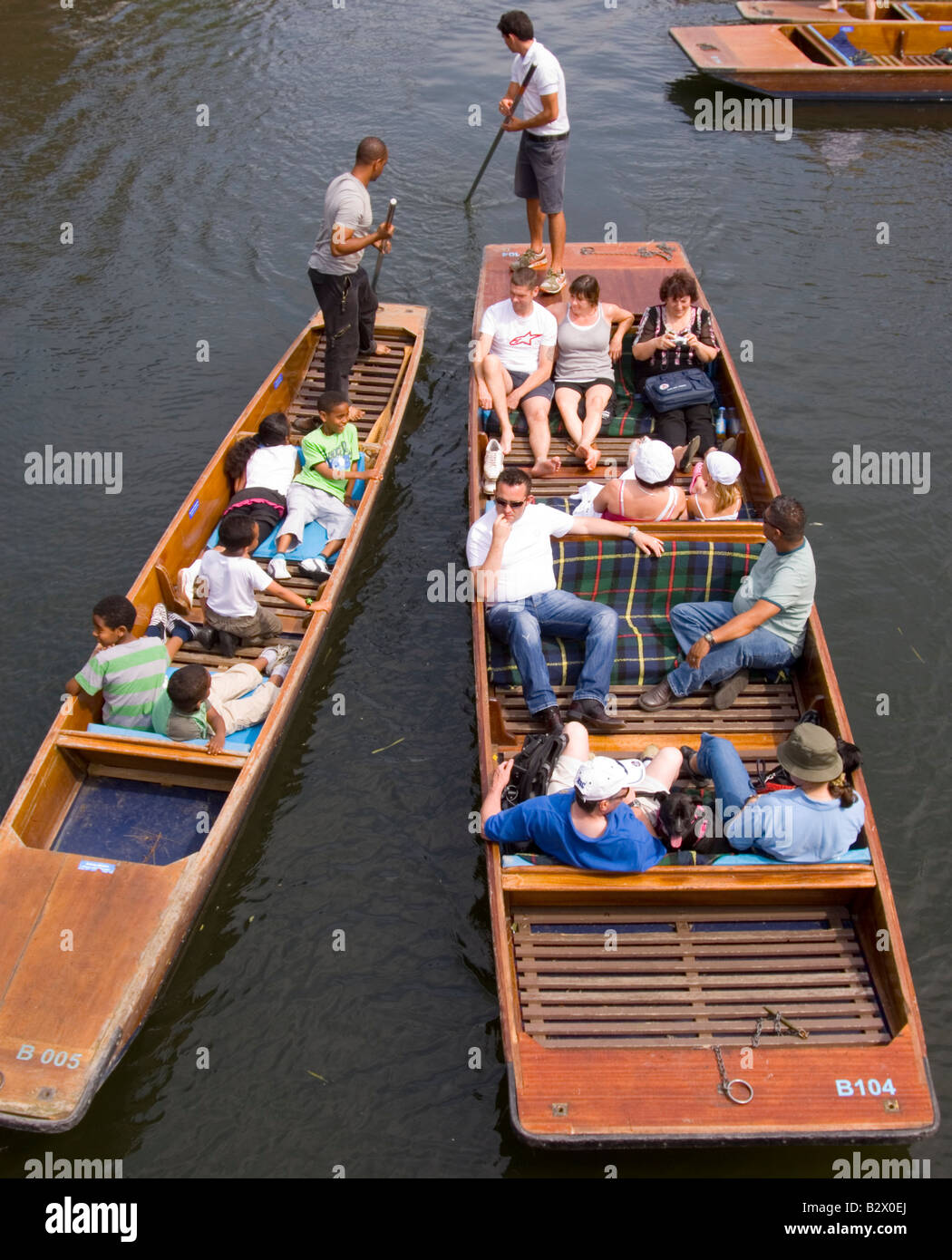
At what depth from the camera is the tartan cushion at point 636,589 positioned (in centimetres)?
707

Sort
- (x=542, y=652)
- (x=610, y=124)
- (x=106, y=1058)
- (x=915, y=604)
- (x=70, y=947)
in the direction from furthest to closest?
(x=610, y=124) < (x=915, y=604) < (x=542, y=652) < (x=70, y=947) < (x=106, y=1058)

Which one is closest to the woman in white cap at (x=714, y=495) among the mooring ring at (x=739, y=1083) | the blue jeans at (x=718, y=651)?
the blue jeans at (x=718, y=651)

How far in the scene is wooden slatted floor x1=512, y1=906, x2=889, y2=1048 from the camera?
5402 mm

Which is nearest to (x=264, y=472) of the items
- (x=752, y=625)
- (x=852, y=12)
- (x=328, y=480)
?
(x=328, y=480)

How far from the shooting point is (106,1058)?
5.32 meters

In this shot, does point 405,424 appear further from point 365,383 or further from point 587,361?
point 587,361

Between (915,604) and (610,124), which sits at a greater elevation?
(610,124)

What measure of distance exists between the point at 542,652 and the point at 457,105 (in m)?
11.7

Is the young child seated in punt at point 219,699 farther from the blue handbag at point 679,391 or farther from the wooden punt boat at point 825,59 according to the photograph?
the wooden punt boat at point 825,59

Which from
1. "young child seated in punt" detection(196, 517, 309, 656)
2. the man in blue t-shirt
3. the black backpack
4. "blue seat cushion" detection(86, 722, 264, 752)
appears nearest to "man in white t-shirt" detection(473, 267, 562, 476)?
"young child seated in punt" detection(196, 517, 309, 656)

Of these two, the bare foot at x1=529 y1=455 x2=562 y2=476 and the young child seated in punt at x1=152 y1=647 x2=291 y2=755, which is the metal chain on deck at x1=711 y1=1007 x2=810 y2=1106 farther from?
the bare foot at x1=529 y1=455 x2=562 y2=476
